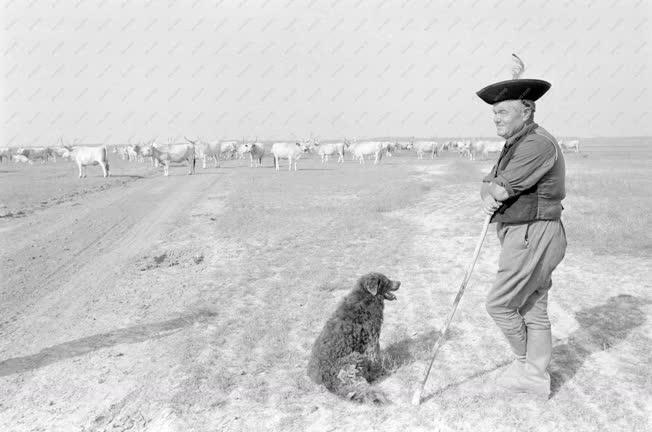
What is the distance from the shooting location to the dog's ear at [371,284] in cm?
463

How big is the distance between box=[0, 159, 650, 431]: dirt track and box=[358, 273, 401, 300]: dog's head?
697 millimetres

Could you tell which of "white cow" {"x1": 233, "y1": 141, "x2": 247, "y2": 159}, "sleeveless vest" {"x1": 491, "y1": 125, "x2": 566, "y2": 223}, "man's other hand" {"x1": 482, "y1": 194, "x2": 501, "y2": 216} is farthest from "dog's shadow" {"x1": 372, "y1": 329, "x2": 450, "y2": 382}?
"white cow" {"x1": 233, "y1": 141, "x2": 247, "y2": 159}

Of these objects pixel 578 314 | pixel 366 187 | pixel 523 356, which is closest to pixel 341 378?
pixel 523 356

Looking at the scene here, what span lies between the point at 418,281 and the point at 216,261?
12.1ft

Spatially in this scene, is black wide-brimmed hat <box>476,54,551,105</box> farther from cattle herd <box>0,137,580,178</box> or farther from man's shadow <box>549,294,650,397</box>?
cattle herd <box>0,137,580,178</box>

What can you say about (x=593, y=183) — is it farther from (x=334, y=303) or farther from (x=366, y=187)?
(x=334, y=303)

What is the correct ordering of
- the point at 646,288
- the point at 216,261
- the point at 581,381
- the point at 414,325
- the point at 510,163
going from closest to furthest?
1. the point at 510,163
2. the point at 581,381
3. the point at 414,325
4. the point at 646,288
5. the point at 216,261

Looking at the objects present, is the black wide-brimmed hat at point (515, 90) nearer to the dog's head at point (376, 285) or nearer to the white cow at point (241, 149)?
the dog's head at point (376, 285)

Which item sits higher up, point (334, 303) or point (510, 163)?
point (510, 163)

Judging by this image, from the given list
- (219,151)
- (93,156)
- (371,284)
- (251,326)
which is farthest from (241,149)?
(371,284)

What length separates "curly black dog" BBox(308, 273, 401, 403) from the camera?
4.16 meters

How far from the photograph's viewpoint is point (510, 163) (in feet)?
12.6

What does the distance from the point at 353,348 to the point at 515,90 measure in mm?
2490

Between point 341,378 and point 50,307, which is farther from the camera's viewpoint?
point 50,307
